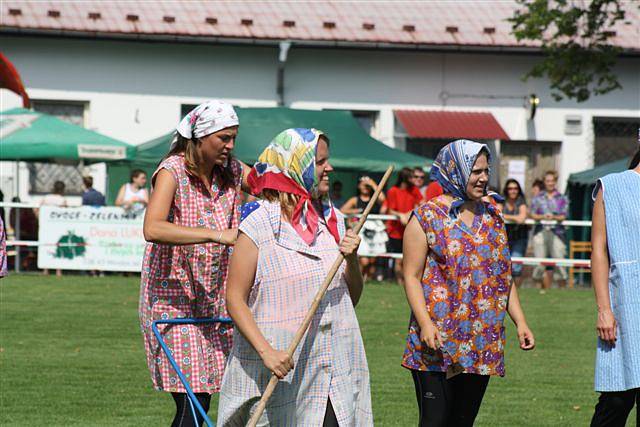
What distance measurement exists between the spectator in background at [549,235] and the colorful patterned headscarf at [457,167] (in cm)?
1495

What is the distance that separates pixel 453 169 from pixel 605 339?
3.63 ft

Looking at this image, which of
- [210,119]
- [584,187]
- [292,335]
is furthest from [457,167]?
[584,187]

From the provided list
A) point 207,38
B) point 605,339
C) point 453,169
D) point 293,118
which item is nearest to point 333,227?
point 453,169

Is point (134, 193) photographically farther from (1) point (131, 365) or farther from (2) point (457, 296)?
(2) point (457, 296)

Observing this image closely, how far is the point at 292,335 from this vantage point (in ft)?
17.2

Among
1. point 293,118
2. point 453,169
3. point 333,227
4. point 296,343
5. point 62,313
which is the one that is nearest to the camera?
point 296,343

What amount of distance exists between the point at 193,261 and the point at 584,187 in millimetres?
20845

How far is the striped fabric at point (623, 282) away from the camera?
20.9ft

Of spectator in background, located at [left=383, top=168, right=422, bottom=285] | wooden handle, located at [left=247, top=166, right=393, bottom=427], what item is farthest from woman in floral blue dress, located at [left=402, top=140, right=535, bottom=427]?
spectator in background, located at [left=383, top=168, right=422, bottom=285]

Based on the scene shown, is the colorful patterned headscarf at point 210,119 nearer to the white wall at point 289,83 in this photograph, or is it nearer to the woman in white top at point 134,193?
the woman in white top at point 134,193

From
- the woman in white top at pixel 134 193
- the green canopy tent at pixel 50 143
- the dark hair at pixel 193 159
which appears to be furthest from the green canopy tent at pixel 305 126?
the dark hair at pixel 193 159

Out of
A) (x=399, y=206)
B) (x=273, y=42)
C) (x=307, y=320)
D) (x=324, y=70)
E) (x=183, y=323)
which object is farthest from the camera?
(x=324, y=70)

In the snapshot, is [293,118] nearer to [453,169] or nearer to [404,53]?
[404,53]

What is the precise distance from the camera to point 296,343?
5000 mm
